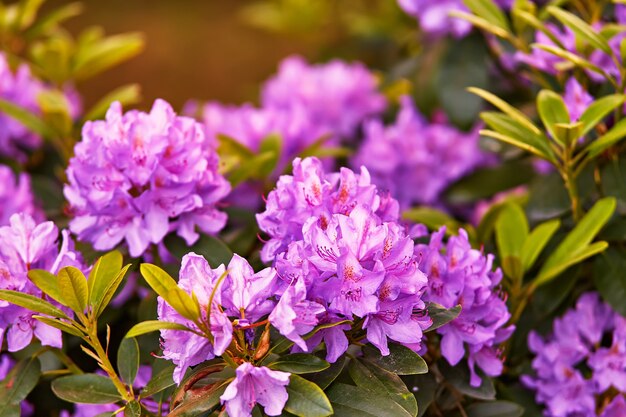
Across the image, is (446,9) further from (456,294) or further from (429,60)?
(456,294)

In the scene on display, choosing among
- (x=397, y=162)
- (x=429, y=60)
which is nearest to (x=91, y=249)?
(x=397, y=162)

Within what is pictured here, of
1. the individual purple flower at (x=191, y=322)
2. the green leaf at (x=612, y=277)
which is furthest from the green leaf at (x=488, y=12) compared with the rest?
the individual purple flower at (x=191, y=322)

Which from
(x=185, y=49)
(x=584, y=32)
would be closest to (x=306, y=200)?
(x=584, y=32)

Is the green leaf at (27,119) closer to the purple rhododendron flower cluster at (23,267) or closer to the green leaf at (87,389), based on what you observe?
the purple rhododendron flower cluster at (23,267)

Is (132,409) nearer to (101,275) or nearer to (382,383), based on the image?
(101,275)

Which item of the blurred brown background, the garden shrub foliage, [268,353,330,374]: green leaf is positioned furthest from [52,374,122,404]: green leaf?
the blurred brown background

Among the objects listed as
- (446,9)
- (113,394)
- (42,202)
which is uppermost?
(446,9)
